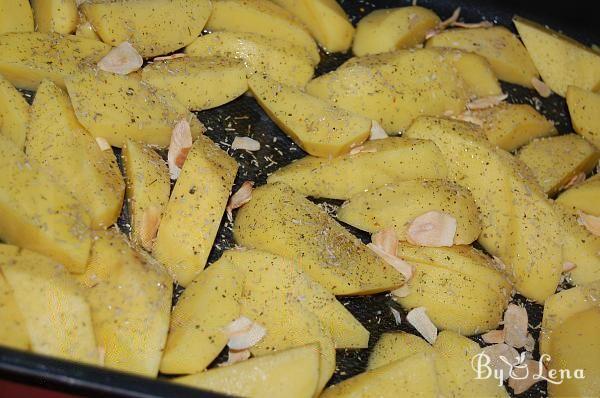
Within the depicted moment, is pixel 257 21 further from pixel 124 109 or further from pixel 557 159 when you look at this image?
pixel 557 159

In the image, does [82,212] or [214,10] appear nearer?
[82,212]

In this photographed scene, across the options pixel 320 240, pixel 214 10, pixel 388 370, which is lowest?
pixel 388 370

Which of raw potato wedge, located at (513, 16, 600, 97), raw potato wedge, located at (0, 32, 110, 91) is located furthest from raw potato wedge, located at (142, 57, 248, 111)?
raw potato wedge, located at (513, 16, 600, 97)

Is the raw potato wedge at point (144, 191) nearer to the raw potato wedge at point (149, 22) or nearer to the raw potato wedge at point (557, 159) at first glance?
the raw potato wedge at point (149, 22)

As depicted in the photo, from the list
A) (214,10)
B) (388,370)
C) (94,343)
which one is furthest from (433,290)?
(214,10)

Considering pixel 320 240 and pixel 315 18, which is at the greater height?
pixel 315 18

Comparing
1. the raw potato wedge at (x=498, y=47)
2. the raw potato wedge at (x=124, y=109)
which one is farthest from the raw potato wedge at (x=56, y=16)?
the raw potato wedge at (x=498, y=47)

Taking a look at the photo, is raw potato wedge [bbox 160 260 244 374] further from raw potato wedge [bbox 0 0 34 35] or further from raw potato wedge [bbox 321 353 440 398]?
raw potato wedge [bbox 0 0 34 35]

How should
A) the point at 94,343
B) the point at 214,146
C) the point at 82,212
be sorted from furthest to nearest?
the point at 214,146 < the point at 82,212 < the point at 94,343

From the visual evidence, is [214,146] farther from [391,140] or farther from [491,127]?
[491,127]
